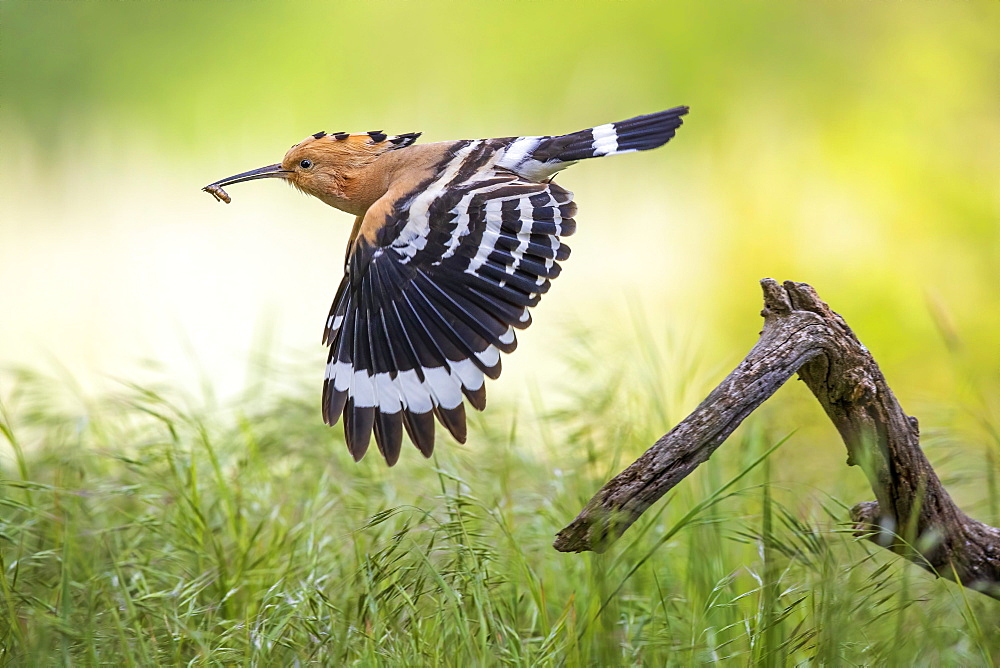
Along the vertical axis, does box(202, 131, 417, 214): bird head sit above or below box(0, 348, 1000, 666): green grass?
above

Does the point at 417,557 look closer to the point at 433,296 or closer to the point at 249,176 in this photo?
the point at 433,296

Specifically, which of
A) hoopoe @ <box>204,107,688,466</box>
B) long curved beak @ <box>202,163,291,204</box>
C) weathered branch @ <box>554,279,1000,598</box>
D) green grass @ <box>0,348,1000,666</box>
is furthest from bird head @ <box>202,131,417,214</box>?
weathered branch @ <box>554,279,1000,598</box>

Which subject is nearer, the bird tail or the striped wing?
the striped wing

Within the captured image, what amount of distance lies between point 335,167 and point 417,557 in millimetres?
709

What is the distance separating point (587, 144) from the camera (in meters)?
1.67

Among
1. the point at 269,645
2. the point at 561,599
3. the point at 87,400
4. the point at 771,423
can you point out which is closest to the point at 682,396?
the point at 771,423

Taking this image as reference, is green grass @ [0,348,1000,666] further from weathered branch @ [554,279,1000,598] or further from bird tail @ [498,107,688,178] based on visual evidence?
bird tail @ [498,107,688,178]

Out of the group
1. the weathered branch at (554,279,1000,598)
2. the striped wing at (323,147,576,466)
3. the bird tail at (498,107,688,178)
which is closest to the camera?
the weathered branch at (554,279,1000,598)

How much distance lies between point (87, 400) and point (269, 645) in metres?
0.96

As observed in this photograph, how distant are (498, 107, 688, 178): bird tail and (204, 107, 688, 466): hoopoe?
0.11 metres

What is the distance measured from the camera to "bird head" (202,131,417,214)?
1.70 meters

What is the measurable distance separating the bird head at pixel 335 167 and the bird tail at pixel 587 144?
0.21 m

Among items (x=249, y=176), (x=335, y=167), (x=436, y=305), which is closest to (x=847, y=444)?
(x=436, y=305)

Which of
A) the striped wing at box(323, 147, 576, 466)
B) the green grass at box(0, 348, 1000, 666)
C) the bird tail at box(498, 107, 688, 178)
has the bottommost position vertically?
the green grass at box(0, 348, 1000, 666)
